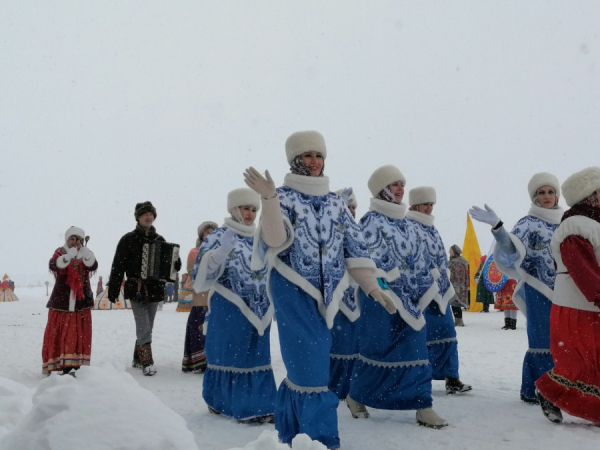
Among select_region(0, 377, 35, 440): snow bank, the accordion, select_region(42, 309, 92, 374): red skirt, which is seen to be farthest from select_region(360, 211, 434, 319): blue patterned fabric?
select_region(42, 309, 92, 374): red skirt

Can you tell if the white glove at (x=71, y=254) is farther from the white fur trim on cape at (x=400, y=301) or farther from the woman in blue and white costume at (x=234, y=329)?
the white fur trim on cape at (x=400, y=301)

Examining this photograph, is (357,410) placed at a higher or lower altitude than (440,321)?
lower

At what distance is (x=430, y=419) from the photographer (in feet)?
13.3

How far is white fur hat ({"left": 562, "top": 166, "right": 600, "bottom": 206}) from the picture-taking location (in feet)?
13.6

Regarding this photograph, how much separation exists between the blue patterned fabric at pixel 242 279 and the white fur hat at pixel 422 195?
6.02ft

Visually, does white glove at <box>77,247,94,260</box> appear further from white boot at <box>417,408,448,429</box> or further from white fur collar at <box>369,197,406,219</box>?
white boot at <box>417,408,448,429</box>

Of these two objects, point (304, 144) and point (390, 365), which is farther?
point (390, 365)

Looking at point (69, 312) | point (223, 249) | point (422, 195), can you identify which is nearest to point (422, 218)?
point (422, 195)

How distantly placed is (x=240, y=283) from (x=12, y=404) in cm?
271

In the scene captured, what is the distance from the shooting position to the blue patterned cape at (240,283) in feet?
14.9

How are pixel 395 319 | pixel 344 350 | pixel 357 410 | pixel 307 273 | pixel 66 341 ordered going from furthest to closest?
1. pixel 66 341
2. pixel 344 350
3. pixel 357 410
4. pixel 395 319
5. pixel 307 273

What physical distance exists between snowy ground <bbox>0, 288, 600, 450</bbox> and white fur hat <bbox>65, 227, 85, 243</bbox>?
1660 millimetres

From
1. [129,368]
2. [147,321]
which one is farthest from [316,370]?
[129,368]

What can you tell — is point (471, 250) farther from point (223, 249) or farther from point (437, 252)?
point (223, 249)
